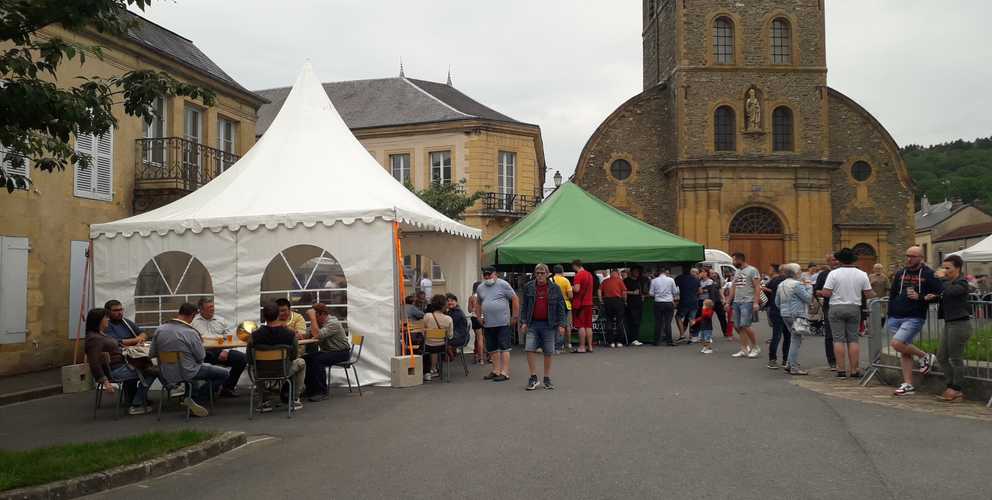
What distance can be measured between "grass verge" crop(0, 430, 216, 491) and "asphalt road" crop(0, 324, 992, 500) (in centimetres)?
37

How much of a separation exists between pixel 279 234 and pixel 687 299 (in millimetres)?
8790

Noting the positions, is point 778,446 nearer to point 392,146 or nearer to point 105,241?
point 105,241

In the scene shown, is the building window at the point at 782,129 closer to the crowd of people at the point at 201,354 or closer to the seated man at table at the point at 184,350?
the crowd of people at the point at 201,354

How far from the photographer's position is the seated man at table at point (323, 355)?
975cm

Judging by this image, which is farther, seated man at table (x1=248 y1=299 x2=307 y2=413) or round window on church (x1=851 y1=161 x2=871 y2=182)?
round window on church (x1=851 y1=161 x2=871 y2=182)

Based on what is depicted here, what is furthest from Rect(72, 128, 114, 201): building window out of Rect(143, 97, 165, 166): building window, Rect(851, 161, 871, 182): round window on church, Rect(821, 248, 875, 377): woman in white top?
Rect(851, 161, 871, 182): round window on church

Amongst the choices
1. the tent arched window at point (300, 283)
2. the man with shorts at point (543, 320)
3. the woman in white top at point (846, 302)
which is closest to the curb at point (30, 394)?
the tent arched window at point (300, 283)

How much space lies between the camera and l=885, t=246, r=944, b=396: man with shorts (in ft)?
28.8

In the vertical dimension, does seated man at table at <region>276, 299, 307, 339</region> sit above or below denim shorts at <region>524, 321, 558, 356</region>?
above

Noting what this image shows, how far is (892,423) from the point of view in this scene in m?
7.49

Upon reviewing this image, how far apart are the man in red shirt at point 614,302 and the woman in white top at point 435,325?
517cm

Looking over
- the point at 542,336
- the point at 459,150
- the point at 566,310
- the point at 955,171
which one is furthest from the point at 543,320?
the point at 955,171

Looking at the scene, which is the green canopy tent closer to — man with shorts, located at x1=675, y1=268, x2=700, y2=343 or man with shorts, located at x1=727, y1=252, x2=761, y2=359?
man with shorts, located at x1=675, y1=268, x2=700, y2=343

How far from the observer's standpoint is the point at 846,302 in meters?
10.2
